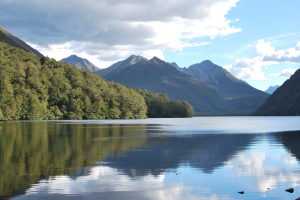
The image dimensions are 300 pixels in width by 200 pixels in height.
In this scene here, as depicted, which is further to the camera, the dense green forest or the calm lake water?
the dense green forest

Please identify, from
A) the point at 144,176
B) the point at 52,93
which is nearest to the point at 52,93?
the point at 52,93

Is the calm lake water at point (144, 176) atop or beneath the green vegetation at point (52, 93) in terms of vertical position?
beneath

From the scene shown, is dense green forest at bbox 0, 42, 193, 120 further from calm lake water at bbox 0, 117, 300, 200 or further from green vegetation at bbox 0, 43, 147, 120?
calm lake water at bbox 0, 117, 300, 200

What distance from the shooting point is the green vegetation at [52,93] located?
98.0 metres

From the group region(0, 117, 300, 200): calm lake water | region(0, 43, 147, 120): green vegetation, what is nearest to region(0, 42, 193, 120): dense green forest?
region(0, 43, 147, 120): green vegetation

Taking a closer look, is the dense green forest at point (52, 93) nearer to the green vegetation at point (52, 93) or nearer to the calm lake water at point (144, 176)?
the green vegetation at point (52, 93)

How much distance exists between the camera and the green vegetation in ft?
322

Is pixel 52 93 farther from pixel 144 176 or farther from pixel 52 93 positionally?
pixel 144 176

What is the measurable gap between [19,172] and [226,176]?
369 inches

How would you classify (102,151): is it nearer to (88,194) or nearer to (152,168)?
(152,168)

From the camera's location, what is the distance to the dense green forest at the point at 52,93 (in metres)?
98.0

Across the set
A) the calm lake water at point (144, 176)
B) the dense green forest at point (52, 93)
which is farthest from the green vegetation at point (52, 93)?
the calm lake water at point (144, 176)

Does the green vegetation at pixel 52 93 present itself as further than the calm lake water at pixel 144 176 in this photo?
Yes

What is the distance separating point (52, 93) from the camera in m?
122
